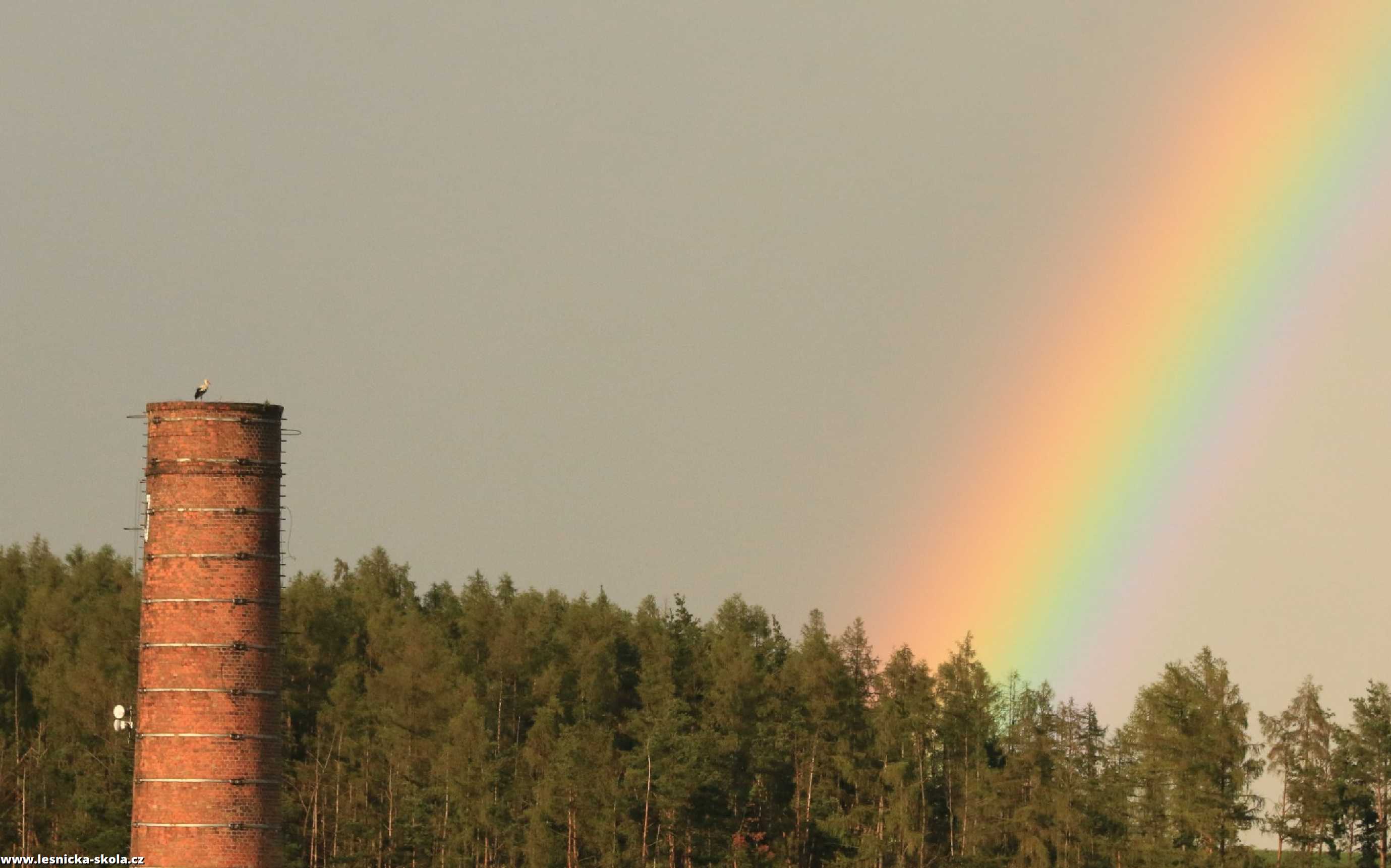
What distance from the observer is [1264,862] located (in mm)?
92812

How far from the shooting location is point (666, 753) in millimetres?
81750

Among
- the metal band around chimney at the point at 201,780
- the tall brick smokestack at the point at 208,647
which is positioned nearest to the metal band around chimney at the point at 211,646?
the tall brick smokestack at the point at 208,647

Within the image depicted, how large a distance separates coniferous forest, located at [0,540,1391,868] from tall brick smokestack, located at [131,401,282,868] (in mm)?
16854

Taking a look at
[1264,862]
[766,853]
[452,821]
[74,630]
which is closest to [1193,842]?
[1264,862]

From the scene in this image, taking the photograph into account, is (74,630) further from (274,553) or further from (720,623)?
(274,553)

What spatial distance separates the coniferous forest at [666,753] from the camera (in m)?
85.2

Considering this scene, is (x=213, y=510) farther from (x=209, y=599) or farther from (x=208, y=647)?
(x=208, y=647)

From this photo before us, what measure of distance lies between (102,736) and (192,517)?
51604 millimetres

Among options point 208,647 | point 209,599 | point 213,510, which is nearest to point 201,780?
point 208,647

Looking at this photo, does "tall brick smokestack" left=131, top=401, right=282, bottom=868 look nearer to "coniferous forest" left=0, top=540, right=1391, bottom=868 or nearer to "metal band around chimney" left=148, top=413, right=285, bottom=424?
"metal band around chimney" left=148, top=413, right=285, bottom=424

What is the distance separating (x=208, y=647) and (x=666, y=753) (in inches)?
1095

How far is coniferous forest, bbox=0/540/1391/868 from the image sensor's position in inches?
3354

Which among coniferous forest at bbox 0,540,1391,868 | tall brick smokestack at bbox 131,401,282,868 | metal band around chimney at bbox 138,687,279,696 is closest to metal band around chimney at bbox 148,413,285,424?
tall brick smokestack at bbox 131,401,282,868

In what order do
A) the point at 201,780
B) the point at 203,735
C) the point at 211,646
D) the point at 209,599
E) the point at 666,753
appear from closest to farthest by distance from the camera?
the point at 201,780 → the point at 203,735 → the point at 211,646 → the point at 209,599 → the point at 666,753
